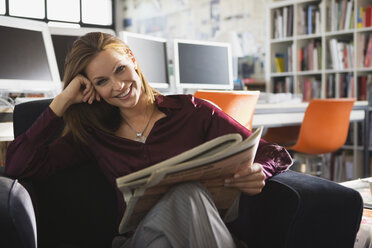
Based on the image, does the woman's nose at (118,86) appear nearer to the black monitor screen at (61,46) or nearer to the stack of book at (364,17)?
the black monitor screen at (61,46)

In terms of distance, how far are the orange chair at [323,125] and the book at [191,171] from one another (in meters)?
2.12

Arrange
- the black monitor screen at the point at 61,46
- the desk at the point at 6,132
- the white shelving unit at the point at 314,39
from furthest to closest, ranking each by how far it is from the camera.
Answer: the white shelving unit at the point at 314,39 < the black monitor screen at the point at 61,46 < the desk at the point at 6,132

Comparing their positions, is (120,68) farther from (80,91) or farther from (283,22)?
(283,22)

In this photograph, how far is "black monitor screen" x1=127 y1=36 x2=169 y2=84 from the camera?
9.27 feet

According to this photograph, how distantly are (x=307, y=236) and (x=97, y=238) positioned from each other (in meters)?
0.63

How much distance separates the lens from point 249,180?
1026mm

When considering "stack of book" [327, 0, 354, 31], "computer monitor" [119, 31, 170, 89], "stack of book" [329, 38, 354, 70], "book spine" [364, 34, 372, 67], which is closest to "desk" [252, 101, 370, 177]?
"book spine" [364, 34, 372, 67]

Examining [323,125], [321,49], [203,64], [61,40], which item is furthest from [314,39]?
[61,40]

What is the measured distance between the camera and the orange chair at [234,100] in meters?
2.25

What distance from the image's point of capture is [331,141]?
3111 mm

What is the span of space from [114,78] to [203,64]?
1.98 m

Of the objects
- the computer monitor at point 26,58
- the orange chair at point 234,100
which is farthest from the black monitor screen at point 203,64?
the computer monitor at point 26,58

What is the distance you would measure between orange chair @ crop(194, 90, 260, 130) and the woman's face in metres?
1.02

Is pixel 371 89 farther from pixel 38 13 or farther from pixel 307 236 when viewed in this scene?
pixel 38 13
